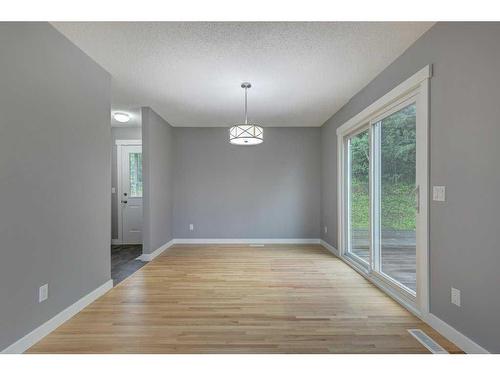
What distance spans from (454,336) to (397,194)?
4.63ft

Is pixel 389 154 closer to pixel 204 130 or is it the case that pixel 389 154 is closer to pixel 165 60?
pixel 165 60

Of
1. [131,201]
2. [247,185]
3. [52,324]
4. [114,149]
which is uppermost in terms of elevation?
[114,149]

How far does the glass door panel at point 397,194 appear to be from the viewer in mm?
2693

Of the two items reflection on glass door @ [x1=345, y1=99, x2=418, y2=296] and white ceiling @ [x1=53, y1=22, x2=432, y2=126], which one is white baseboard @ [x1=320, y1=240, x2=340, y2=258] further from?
white ceiling @ [x1=53, y1=22, x2=432, y2=126]

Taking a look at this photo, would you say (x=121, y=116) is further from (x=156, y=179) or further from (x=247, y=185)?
(x=247, y=185)

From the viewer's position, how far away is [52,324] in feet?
7.18

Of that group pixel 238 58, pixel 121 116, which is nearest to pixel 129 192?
pixel 121 116

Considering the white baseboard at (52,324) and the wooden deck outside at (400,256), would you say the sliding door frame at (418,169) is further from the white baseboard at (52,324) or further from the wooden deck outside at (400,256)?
the white baseboard at (52,324)

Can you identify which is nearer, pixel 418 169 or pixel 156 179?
pixel 418 169

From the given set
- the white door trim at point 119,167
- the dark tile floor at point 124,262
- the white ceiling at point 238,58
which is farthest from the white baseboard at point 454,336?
the white door trim at point 119,167

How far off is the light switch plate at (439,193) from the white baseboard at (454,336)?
3.08ft

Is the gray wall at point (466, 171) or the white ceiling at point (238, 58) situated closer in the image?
the gray wall at point (466, 171)

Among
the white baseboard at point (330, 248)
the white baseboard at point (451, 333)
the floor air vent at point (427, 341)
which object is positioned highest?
the white baseboard at point (451, 333)

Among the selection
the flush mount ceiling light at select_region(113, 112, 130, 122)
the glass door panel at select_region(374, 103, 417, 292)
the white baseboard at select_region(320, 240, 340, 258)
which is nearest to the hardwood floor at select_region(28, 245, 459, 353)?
the glass door panel at select_region(374, 103, 417, 292)
